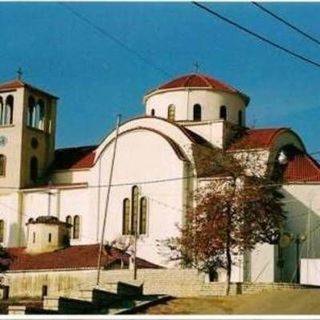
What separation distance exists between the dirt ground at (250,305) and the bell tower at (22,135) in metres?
21.8

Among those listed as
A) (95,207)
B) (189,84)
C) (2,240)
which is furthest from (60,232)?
(189,84)

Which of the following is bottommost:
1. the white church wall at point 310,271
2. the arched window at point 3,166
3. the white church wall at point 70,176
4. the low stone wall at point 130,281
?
the low stone wall at point 130,281

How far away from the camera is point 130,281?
29.2m

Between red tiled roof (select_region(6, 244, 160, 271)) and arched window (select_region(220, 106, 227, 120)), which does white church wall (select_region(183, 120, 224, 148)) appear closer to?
arched window (select_region(220, 106, 227, 120))

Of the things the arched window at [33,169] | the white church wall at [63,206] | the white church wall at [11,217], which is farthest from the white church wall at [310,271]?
the arched window at [33,169]

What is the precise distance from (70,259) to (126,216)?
3.60 m

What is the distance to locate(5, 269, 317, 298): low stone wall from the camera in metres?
25.9

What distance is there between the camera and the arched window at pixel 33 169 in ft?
144

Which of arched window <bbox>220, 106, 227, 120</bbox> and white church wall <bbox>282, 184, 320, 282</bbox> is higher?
arched window <bbox>220, 106, 227, 120</bbox>

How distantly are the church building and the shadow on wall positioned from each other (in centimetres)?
4

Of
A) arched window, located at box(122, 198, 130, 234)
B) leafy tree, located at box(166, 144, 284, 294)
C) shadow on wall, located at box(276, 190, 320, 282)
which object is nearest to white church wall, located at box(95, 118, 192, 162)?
arched window, located at box(122, 198, 130, 234)

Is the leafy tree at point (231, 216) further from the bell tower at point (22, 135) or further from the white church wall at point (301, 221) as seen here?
the bell tower at point (22, 135)

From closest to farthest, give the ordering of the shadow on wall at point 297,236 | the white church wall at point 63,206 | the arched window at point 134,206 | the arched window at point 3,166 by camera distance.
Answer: the shadow on wall at point 297,236
the arched window at point 134,206
the white church wall at point 63,206
the arched window at point 3,166

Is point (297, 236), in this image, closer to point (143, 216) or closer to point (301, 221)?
point (301, 221)
